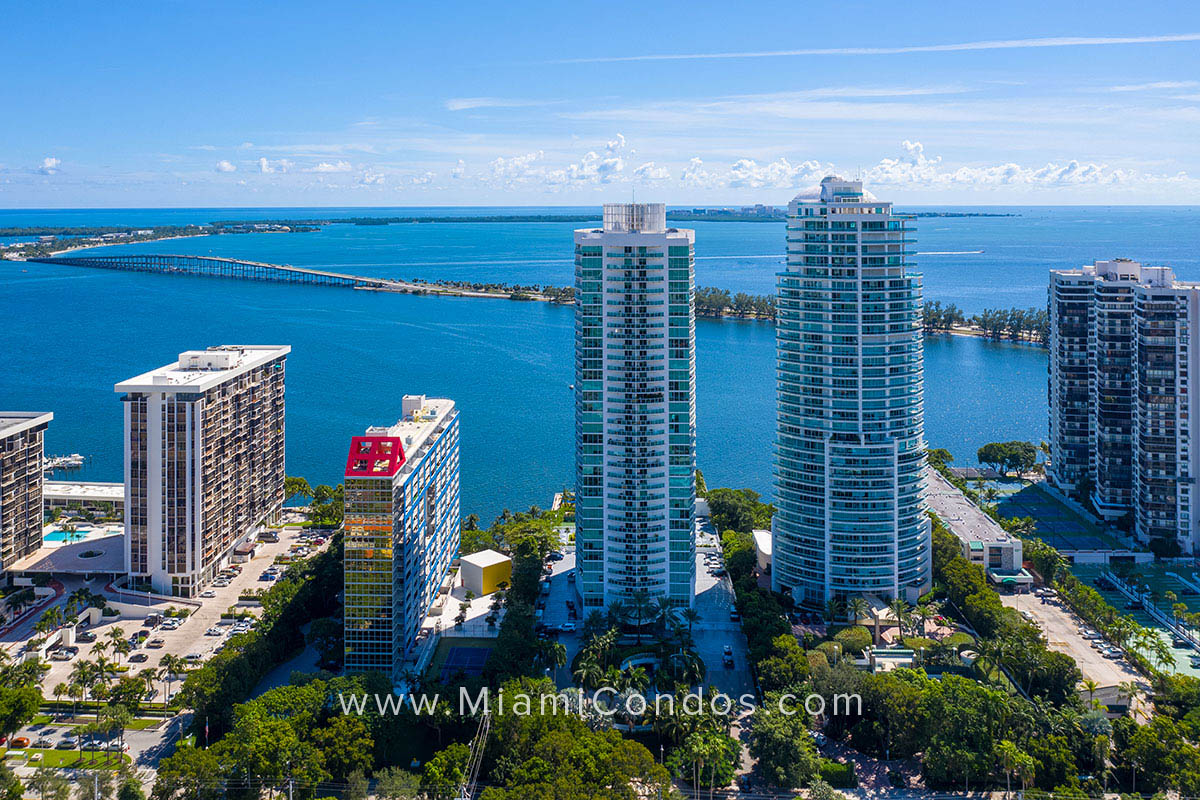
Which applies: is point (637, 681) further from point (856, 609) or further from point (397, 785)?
point (856, 609)

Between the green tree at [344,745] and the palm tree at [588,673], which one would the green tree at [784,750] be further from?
the green tree at [344,745]

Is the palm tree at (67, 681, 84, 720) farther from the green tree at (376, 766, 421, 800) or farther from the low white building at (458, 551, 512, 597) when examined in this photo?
the low white building at (458, 551, 512, 597)

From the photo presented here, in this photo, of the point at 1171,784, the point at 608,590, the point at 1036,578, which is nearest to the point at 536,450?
the point at 608,590

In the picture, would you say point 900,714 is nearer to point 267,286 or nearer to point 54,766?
point 54,766

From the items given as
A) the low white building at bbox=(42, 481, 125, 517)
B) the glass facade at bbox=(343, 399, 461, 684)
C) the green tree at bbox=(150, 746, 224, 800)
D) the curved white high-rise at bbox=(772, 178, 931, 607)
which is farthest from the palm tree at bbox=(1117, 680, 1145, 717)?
the low white building at bbox=(42, 481, 125, 517)

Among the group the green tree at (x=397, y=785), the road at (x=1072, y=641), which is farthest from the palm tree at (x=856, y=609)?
the green tree at (x=397, y=785)
